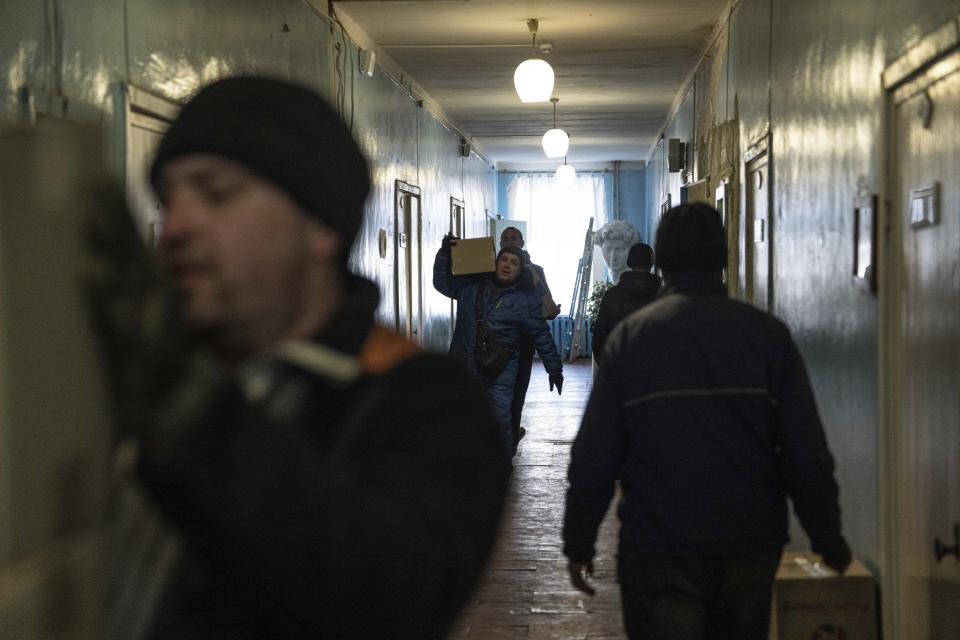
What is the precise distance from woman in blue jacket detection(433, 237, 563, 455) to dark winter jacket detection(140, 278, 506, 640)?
17.4 feet

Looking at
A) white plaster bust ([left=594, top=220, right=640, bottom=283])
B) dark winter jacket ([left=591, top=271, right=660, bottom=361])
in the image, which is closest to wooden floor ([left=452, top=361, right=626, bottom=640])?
dark winter jacket ([left=591, top=271, right=660, bottom=361])

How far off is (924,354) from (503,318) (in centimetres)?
356

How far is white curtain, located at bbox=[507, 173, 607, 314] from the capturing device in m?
18.0

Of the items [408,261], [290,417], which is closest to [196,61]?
[290,417]

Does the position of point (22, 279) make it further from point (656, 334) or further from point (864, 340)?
point (864, 340)

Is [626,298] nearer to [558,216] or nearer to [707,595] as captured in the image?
[707,595]

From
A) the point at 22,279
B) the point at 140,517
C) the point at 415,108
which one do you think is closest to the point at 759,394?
the point at 140,517

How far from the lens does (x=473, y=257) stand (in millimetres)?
6543

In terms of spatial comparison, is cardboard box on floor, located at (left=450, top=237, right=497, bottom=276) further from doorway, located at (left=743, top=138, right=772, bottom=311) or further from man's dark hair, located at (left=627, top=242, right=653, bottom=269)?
doorway, located at (left=743, top=138, right=772, bottom=311)

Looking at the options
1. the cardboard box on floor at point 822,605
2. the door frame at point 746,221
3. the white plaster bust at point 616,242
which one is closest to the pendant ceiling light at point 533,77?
Answer: the door frame at point 746,221

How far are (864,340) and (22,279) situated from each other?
3.18 m

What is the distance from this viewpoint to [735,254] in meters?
6.28

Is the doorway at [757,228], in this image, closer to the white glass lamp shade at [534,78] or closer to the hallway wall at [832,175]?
the hallway wall at [832,175]

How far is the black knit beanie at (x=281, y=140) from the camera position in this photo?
86cm
